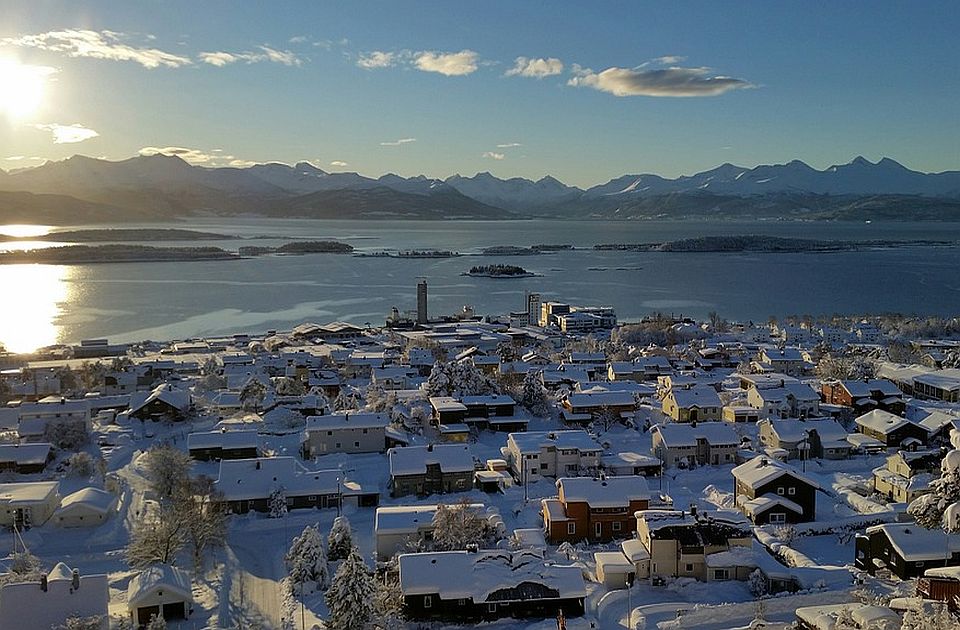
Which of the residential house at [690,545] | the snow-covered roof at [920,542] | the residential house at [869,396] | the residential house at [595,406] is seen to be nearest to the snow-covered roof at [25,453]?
the residential house at [595,406]

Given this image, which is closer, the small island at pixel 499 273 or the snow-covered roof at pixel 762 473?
the snow-covered roof at pixel 762 473

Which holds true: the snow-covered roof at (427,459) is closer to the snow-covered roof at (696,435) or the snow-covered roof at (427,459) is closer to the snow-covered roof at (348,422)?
the snow-covered roof at (348,422)

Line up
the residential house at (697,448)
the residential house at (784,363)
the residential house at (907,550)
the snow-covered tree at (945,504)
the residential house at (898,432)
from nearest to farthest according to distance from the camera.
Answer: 1. the snow-covered tree at (945,504)
2. the residential house at (907,550)
3. the residential house at (697,448)
4. the residential house at (898,432)
5. the residential house at (784,363)

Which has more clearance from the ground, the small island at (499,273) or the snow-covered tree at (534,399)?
the small island at (499,273)

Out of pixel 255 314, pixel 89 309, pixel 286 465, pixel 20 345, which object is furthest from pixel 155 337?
pixel 286 465

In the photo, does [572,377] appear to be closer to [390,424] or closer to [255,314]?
[390,424]

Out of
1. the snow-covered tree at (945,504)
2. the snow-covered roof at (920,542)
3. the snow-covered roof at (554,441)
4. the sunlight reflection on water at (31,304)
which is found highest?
the snow-covered tree at (945,504)

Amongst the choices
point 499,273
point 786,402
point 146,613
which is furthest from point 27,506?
point 499,273

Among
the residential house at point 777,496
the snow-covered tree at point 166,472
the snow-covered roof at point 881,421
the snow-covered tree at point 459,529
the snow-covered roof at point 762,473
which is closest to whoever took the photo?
the snow-covered tree at point 459,529
